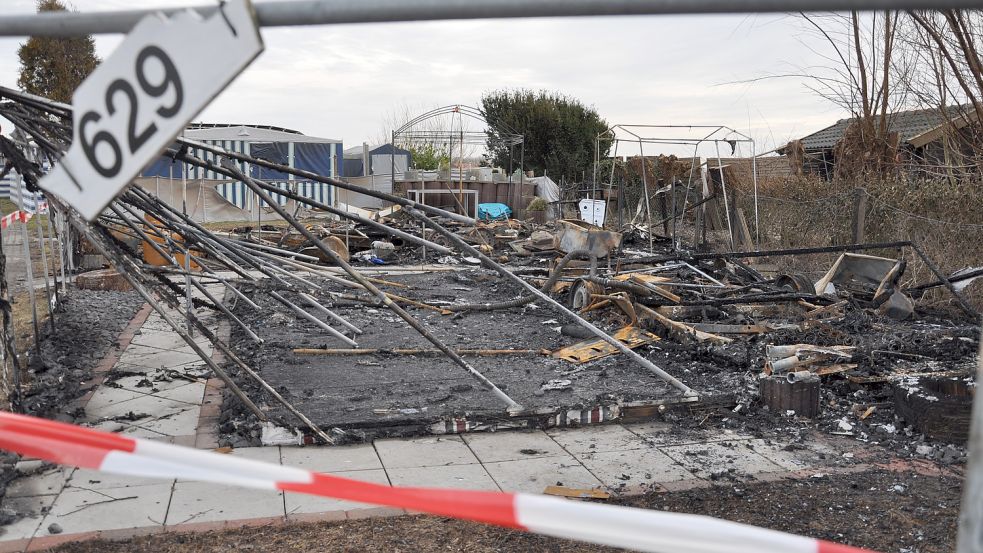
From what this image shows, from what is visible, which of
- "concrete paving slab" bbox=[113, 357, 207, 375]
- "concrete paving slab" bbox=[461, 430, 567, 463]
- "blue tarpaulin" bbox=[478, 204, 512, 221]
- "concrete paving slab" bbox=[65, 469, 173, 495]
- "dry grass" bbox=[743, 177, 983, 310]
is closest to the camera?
"concrete paving slab" bbox=[65, 469, 173, 495]

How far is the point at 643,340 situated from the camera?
891 centimetres

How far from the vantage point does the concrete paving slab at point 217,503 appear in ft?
14.8

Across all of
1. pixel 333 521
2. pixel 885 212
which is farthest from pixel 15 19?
pixel 885 212

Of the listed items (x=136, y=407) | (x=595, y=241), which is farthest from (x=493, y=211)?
(x=136, y=407)

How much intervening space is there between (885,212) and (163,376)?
35.3 ft

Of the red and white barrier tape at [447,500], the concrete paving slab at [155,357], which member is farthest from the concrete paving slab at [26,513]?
the concrete paving slab at [155,357]

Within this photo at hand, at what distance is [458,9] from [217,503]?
372cm

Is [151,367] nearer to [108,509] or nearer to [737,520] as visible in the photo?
[108,509]

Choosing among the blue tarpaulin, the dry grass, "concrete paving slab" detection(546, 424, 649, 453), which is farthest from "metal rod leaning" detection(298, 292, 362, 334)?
the blue tarpaulin

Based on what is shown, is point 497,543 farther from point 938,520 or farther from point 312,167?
point 312,167

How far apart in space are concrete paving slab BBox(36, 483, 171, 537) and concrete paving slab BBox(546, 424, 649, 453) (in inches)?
111

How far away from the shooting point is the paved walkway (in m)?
4.49

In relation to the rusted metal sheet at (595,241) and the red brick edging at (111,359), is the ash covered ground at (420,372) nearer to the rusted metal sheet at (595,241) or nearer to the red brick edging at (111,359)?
the red brick edging at (111,359)

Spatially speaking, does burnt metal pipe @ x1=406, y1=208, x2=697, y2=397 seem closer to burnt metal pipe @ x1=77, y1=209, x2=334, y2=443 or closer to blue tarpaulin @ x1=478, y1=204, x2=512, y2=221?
burnt metal pipe @ x1=77, y1=209, x2=334, y2=443
